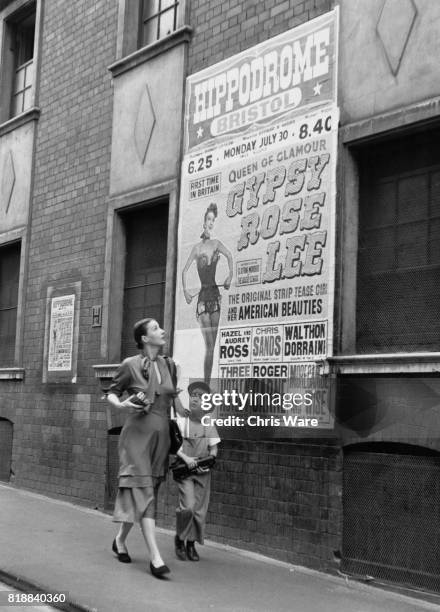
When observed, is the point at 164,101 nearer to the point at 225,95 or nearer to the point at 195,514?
the point at 225,95

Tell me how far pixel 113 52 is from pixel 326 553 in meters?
7.30

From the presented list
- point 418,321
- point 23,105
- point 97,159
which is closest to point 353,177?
point 418,321

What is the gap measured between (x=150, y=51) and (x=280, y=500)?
5.88 meters

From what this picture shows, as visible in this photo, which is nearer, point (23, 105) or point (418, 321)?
point (418, 321)

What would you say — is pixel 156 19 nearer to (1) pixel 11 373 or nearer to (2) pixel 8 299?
(2) pixel 8 299

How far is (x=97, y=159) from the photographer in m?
11.6

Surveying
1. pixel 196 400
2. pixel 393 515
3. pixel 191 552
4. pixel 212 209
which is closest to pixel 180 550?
pixel 191 552

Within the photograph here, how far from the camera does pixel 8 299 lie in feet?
45.1

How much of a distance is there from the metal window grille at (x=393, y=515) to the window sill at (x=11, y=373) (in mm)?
6564

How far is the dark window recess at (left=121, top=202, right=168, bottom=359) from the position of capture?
1047cm

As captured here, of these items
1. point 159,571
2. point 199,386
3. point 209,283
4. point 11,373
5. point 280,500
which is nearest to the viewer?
point 159,571

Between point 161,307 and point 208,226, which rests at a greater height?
point 208,226

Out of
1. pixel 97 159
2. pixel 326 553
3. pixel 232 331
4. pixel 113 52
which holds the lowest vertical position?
pixel 326 553

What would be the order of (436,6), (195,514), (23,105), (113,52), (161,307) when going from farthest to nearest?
(23,105) < (113,52) < (161,307) < (195,514) < (436,6)
